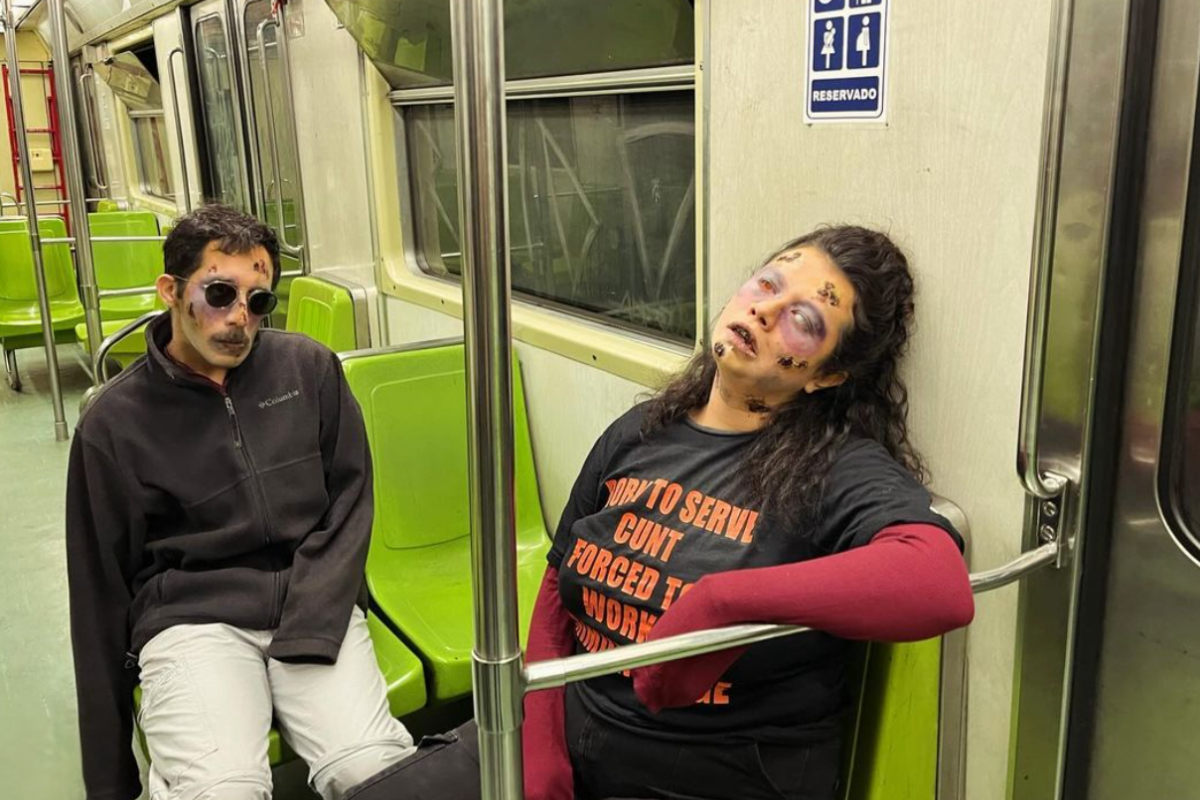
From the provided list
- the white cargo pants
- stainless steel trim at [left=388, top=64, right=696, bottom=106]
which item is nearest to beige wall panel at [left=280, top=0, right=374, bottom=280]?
stainless steel trim at [left=388, top=64, right=696, bottom=106]

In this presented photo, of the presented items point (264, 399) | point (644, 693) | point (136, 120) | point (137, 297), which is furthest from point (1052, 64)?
point (136, 120)

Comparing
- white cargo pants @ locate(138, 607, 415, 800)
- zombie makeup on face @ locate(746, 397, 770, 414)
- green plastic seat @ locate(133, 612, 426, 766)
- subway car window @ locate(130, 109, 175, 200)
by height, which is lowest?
green plastic seat @ locate(133, 612, 426, 766)

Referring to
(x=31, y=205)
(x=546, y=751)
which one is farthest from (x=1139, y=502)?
(x=31, y=205)

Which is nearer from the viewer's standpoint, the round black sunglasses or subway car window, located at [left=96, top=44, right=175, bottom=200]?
the round black sunglasses

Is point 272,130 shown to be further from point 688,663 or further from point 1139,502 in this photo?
point 1139,502

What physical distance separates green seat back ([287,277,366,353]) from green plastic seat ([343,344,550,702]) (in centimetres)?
98

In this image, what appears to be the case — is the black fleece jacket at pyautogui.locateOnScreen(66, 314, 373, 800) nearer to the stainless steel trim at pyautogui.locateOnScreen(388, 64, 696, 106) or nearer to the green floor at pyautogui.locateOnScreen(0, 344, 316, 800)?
the green floor at pyautogui.locateOnScreen(0, 344, 316, 800)

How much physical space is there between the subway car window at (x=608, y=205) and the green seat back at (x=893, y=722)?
1.03m

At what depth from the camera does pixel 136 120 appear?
8812 mm

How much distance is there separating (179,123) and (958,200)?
596 cm

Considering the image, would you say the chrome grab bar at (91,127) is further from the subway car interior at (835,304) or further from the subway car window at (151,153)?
the subway car interior at (835,304)

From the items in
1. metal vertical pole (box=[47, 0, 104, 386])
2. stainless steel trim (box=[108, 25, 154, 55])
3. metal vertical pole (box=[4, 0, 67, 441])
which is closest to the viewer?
metal vertical pole (box=[47, 0, 104, 386])

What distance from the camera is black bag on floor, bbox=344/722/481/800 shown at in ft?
5.44

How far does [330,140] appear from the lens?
13.2 ft
